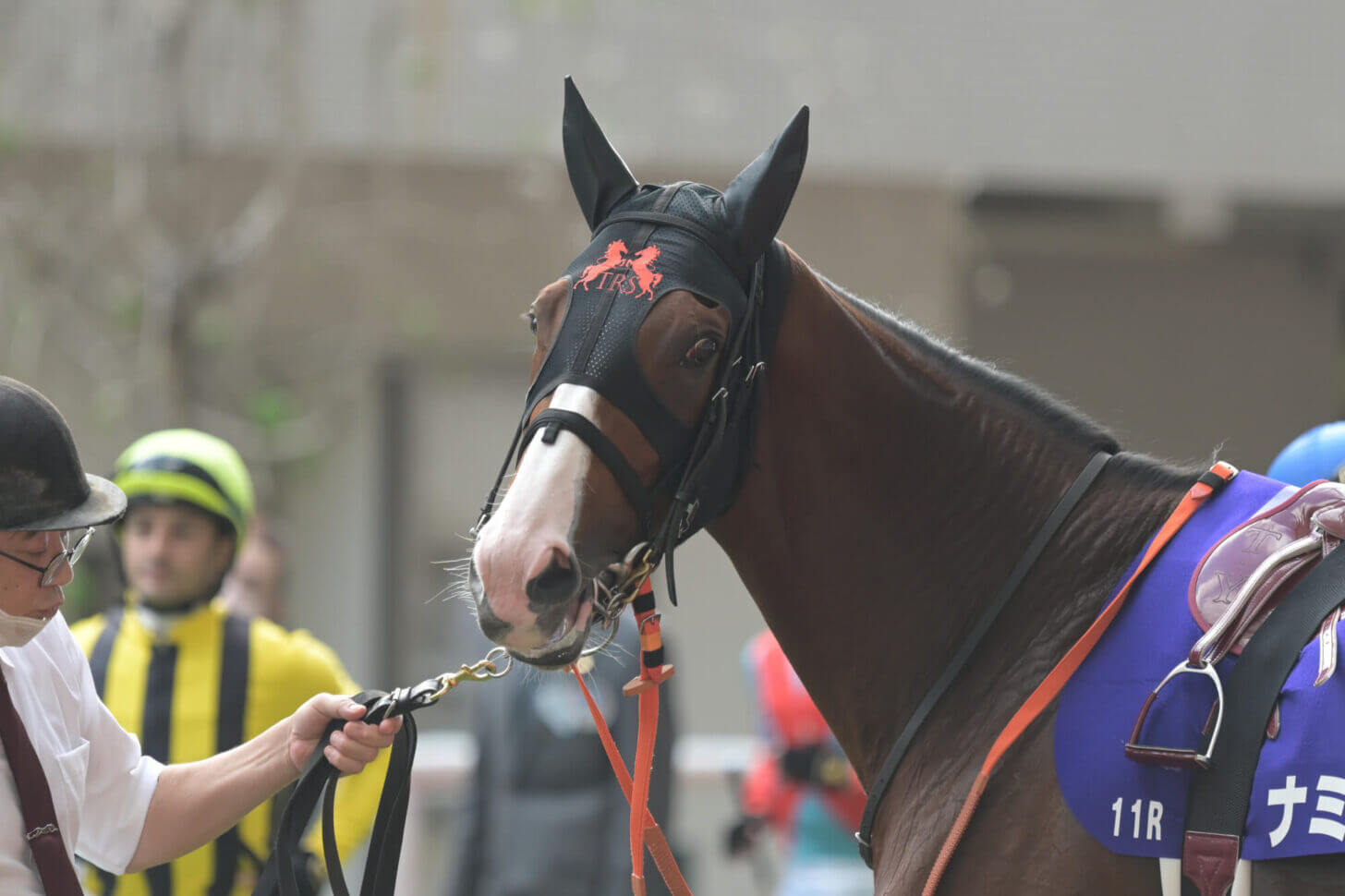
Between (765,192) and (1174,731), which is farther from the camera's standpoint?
(765,192)

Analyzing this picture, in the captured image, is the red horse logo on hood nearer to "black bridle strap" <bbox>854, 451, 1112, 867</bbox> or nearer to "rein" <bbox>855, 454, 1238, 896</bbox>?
"black bridle strap" <bbox>854, 451, 1112, 867</bbox>

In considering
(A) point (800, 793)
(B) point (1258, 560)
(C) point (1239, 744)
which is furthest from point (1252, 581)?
(A) point (800, 793)

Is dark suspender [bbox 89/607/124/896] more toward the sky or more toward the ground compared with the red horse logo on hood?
more toward the ground

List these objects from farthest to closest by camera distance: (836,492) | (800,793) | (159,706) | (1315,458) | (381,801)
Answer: (800,793)
(159,706)
(1315,458)
(381,801)
(836,492)

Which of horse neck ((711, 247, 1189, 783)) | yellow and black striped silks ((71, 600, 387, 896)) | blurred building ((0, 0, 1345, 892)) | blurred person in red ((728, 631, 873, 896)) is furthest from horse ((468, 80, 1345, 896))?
blurred building ((0, 0, 1345, 892))

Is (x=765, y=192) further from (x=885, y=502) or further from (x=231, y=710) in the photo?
(x=231, y=710)

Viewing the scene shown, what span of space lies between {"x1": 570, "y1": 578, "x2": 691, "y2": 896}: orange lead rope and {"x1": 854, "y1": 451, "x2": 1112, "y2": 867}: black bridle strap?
36 centimetres

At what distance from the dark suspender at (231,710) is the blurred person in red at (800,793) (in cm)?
173

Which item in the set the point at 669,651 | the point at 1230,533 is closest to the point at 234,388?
the point at 669,651

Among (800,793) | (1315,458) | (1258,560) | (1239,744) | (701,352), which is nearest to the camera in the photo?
(1239,744)

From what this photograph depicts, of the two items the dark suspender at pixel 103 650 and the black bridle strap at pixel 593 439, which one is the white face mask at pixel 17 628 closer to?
the black bridle strap at pixel 593 439

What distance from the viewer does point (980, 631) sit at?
7.76 feet

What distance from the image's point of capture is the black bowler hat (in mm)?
2246

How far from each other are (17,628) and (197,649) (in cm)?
156
